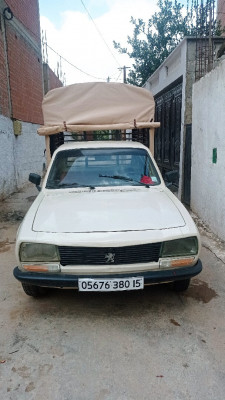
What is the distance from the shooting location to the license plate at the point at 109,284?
9.65 ft

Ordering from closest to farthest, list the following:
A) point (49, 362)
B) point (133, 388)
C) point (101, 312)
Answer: point (133, 388), point (49, 362), point (101, 312)

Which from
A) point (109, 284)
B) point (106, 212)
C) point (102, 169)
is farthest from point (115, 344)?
point (102, 169)

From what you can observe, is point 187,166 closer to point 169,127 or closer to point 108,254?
point 169,127

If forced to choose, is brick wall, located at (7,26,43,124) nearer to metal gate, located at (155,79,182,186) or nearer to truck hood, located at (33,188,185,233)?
metal gate, located at (155,79,182,186)

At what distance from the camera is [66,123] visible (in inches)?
228

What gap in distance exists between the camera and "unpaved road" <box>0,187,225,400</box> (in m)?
2.31

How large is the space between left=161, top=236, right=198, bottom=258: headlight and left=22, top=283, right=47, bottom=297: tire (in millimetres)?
1370

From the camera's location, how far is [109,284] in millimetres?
2943

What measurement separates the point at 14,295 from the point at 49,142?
9.35ft

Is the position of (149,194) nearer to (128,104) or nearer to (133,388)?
(133,388)

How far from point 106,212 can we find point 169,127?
7792 millimetres

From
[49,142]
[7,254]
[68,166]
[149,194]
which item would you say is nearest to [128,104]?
[49,142]

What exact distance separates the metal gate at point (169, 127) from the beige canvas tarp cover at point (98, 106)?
3391 mm

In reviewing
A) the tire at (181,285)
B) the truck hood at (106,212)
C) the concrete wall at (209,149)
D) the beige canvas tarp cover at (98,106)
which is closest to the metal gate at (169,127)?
the concrete wall at (209,149)
